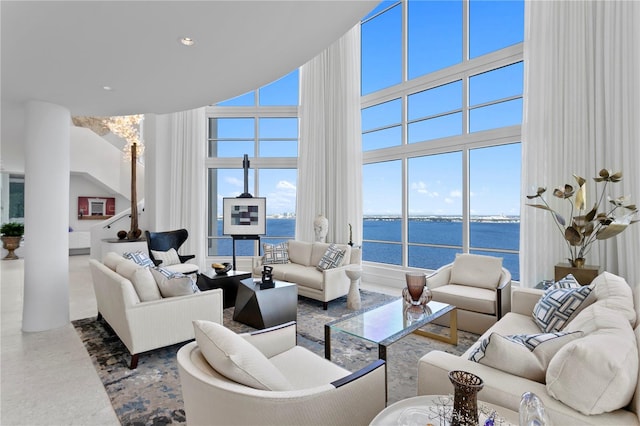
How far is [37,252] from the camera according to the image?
349cm

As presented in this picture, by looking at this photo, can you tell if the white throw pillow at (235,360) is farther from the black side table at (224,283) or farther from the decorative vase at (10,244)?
the decorative vase at (10,244)

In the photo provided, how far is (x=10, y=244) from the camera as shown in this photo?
332 inches

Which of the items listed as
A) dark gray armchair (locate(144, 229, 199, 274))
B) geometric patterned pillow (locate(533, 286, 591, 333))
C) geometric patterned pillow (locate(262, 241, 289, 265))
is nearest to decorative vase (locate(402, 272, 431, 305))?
geometric patterned pillow (locate(533, 286, 591, 333))

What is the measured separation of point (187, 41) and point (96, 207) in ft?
34.5

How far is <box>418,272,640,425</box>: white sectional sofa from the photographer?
116 cm

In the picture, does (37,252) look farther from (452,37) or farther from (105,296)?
(452,37)

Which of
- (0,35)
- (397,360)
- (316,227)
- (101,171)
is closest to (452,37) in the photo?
(316,227)

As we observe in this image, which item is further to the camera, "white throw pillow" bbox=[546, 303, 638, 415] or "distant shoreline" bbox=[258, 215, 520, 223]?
"distant shoreline" bbox=[258, 215, 520, 223]

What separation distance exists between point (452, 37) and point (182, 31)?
5.05 m

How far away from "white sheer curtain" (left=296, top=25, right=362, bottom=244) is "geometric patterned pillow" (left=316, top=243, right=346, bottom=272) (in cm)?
131

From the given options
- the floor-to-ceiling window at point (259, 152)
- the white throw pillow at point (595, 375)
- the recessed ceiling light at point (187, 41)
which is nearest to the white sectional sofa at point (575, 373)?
the white throw pillow at point (595, 375)

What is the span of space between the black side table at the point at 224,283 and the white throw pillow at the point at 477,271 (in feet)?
9.39

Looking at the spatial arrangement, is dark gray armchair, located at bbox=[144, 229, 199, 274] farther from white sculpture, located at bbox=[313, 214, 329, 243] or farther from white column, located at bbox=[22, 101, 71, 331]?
white sculpture, located at bbox=[313, 214, 329, 243]

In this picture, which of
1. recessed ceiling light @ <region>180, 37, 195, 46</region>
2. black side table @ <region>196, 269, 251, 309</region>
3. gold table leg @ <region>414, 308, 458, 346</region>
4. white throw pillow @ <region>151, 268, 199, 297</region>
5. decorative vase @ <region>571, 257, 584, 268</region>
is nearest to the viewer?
recessed ceiling light @ <region>180, 37, 195, 46</region>
